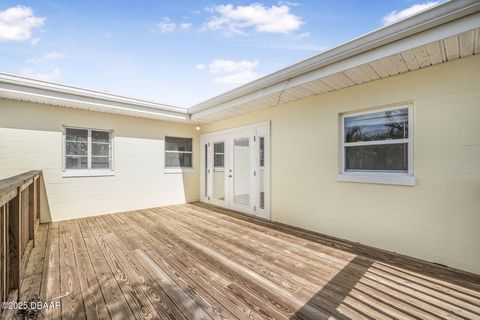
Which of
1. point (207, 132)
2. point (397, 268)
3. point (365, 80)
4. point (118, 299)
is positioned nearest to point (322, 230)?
point (397, 268)

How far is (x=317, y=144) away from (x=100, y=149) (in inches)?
199

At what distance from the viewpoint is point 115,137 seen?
5.53 metres

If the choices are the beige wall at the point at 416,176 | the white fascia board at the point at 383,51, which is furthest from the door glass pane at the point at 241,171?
the white fascia board at the point at 383,51

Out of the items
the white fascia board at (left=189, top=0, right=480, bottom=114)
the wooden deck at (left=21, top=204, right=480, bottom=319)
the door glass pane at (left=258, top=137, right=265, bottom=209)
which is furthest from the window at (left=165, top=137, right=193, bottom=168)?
the white fascia board at (left=189, top=0, right=480, bottom=114)

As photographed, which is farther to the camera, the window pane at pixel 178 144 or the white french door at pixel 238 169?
the window pane at pixel 178 144

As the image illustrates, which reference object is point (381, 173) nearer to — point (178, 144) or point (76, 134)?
point (178, 144)

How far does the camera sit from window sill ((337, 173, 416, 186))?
10.1 feet

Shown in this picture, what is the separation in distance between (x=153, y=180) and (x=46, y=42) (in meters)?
3.67

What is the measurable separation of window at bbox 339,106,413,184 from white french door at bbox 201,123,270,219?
1742 mm

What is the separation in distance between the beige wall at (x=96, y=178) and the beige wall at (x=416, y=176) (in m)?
3.82

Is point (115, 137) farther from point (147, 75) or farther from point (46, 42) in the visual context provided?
point (46, 42)

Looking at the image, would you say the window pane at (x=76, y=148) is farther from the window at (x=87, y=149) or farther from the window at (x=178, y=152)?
the window at (x=178, y=152)

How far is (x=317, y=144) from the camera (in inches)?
161

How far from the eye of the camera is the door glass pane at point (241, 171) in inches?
217
